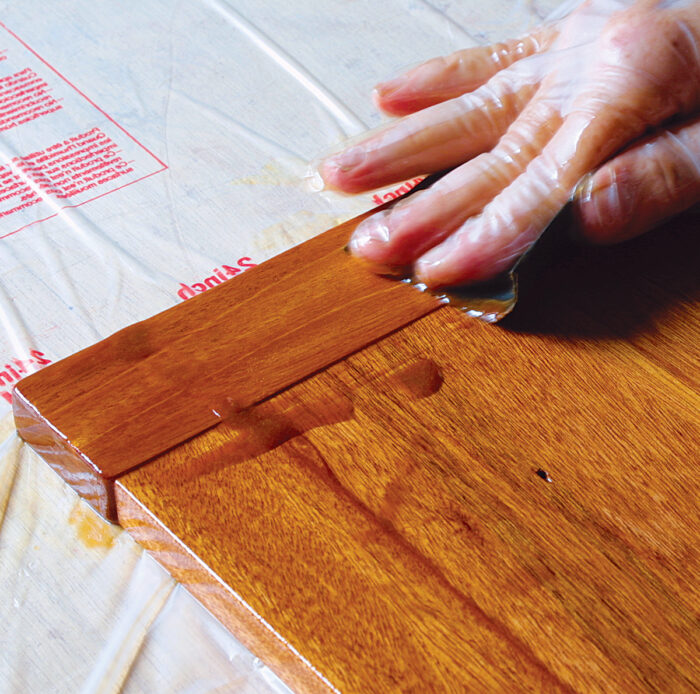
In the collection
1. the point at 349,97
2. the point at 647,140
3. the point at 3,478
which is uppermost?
the point at 647,140

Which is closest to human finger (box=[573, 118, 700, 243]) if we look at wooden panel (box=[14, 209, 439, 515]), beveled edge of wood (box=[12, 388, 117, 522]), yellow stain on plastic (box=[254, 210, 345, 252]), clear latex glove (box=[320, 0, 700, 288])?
clear latex glove (box=[320, 0, 700, 288])

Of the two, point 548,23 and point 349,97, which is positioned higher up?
point 548,23

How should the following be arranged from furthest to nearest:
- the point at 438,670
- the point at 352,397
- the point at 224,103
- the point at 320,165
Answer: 1. the point at 224,103
2. the point at 320,165
3. the point at 352,397
4. the point at 438,670

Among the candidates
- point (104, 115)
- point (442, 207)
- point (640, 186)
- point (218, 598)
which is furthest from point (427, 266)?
point (104, 115)

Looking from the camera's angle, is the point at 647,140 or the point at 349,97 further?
the point at 349,97

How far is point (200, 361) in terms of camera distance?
540 millimetres

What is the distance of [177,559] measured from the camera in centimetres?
49

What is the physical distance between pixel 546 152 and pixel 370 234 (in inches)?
5.3

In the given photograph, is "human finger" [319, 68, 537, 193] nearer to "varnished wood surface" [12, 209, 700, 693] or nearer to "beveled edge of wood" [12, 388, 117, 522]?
"varnished wood surface" [12, 209, 700, 693]

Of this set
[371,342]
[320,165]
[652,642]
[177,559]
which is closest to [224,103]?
[320,165]

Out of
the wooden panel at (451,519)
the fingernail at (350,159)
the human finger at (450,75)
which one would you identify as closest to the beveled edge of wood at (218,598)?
the wooden panel at (451,519)

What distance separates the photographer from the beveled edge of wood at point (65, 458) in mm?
500

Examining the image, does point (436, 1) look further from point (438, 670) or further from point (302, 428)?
point (438, 670)

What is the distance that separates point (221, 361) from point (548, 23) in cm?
42
